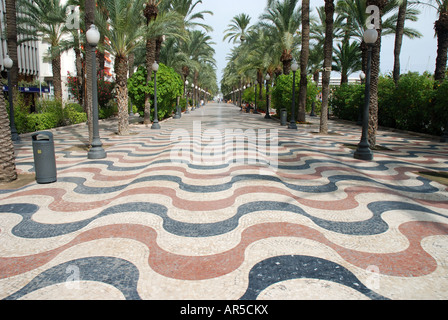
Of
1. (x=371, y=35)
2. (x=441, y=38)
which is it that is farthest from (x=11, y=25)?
(x=441, y=38)

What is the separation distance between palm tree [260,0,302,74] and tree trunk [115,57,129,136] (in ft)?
47.6

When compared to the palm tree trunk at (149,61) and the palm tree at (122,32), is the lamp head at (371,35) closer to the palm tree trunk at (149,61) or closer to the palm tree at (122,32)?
the palm tree at (122,32)

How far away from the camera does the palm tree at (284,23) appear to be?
24.2m

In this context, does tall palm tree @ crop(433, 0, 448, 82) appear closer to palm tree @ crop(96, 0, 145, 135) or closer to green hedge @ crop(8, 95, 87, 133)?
palm tree @ crop(96, 0, 145, 135)

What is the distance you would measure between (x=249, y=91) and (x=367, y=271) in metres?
42.5

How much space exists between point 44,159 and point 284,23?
74.6ft

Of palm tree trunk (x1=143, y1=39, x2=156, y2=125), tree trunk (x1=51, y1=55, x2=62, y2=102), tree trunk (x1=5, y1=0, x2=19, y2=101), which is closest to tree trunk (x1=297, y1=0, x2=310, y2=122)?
palm tree trunk (x1=143, y1=39, x2=156, y2=125)

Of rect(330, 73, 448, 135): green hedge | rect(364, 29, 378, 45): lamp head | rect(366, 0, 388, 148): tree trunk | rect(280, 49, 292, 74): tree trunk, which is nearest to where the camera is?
rect(364, 29, 378, 45): lamp head

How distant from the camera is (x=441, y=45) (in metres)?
18.5

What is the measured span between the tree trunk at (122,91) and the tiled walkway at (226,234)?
718 cm

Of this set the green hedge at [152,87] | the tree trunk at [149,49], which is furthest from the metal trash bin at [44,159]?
the tree trunk at [149,49]

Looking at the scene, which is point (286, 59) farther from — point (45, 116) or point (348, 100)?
point (45, 116)

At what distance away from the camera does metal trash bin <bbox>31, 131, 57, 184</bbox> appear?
20.9 feet
